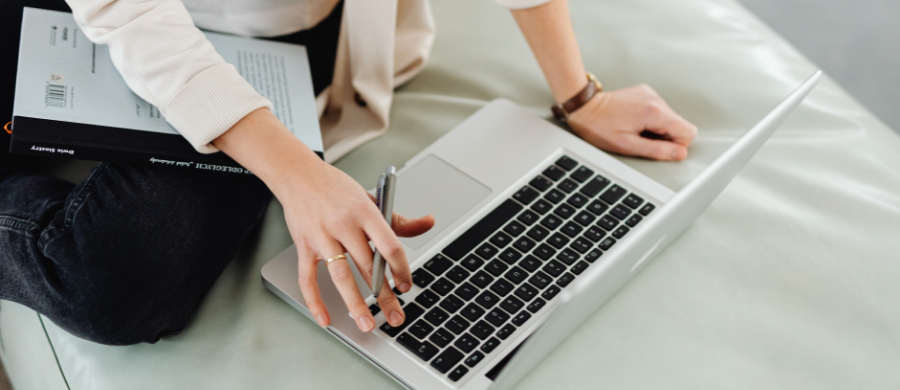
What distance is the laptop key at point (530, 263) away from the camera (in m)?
0.65

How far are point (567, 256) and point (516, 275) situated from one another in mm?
62

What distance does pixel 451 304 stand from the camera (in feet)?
2.01

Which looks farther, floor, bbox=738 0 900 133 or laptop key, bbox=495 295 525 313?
floor, bbox=738 0 900 133

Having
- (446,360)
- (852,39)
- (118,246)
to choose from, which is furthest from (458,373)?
(852,39)

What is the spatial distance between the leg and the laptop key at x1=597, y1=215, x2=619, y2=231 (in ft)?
1.32

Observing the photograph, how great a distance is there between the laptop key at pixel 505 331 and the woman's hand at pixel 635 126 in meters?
0.34

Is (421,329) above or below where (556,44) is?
below

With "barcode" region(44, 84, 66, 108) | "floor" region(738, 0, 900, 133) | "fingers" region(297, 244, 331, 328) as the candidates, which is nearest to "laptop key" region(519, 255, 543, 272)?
"fingers" region(297, 244, 331, 328)

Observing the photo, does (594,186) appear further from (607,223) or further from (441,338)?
(441,338)

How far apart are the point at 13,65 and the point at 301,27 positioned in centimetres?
33

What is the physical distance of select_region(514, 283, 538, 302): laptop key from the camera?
626 mm

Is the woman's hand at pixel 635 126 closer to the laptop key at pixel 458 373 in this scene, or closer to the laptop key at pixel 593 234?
the laptop key at pixel 593 234

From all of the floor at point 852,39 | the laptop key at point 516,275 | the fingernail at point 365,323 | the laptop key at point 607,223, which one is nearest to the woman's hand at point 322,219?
the fingernail at point 365,323

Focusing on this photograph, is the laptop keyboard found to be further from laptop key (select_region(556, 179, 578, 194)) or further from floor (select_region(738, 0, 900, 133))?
floor (select_region(738, 0, 900, 133))
